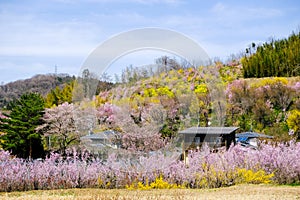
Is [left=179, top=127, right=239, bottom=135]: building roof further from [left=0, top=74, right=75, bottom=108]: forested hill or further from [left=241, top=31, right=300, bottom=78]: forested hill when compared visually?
[left=0, top=74, right=75, bottom=108]: forested hill

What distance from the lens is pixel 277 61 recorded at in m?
29.7

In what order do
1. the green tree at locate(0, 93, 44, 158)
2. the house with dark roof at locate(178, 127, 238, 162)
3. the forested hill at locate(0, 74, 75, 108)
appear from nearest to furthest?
the house with dark roof at locate(178, 127, 238, 162) → the green tree at locate(0, 93, 44, 158) → the forested hill at locate(0, 74, 75, 108)

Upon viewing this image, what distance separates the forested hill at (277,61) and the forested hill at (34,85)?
1734 cm

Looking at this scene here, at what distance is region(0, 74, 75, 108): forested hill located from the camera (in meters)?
39.2

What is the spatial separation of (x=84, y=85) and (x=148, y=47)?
424cm

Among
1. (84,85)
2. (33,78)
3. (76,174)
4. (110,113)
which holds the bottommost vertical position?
(76,174)

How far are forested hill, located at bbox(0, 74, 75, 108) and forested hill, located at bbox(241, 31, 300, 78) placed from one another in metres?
17.3

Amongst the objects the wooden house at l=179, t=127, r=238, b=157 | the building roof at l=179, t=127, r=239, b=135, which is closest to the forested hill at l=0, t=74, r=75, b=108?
the building roof at l=179, t=127, r=239, b=135

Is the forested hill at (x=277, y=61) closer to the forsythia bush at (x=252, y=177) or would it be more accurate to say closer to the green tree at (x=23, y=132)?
the green tree at (x=23, y=132)

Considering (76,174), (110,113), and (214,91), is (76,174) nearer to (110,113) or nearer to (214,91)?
(110,113)

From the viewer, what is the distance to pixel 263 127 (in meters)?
21.5

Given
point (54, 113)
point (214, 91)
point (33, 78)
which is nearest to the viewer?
point (54, 113)

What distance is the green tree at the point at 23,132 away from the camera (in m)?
16.3


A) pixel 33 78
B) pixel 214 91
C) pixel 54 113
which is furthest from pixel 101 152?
pixel 33 78
